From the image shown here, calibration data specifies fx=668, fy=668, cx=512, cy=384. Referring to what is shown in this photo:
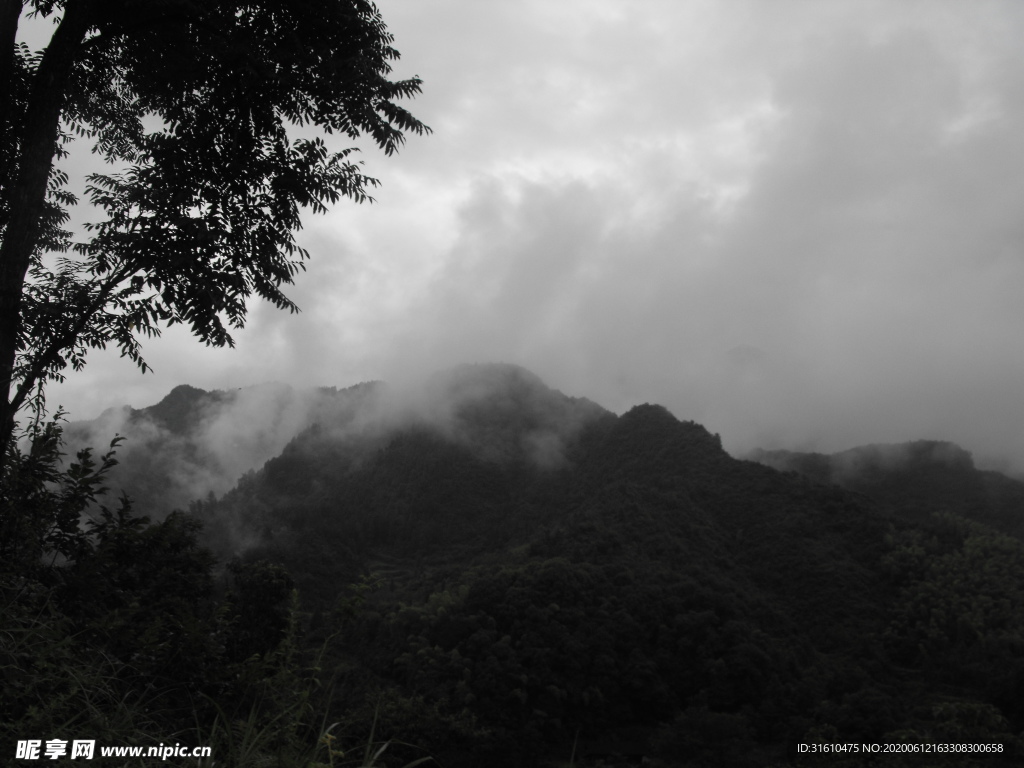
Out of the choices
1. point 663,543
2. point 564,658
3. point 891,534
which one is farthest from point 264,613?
point 891,534

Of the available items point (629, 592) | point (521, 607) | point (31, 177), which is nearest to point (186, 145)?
point (31, 177)

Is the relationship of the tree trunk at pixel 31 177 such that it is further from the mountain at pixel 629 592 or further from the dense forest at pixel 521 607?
the mountain at pixel 629 592

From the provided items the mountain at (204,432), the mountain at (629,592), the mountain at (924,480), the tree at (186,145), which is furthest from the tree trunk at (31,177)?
the mountain at (924,480)

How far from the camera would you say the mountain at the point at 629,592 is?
83.0ft

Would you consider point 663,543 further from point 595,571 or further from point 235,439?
point 235,439

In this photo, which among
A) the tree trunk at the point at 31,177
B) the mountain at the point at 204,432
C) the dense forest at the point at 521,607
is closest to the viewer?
the dense forest at the point at 521,607

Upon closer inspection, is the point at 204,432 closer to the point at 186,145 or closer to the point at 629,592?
the point at 629,592

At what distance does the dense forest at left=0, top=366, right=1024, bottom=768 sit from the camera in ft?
10.6

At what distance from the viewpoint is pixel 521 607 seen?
3378 centimetres

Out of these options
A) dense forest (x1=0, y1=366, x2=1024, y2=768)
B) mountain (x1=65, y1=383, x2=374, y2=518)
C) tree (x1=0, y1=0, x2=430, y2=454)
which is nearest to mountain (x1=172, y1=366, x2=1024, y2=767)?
dense forest (x1=0, y1=366, x2=1024, y2=768)

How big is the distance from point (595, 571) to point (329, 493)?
42003 millimetres

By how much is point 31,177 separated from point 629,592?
121 feet

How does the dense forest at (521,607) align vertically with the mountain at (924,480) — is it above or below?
below

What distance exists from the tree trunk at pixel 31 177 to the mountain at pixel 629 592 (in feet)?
7.94
